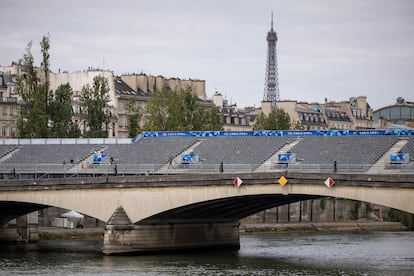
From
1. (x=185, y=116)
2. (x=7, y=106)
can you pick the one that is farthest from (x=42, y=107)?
(x=7, y=106)

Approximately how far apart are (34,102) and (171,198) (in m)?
40.3

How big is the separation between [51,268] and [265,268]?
14512 mm

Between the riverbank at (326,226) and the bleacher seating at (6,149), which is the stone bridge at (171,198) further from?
the riverbank at (326,226)

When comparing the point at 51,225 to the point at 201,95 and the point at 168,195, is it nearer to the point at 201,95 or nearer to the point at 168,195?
the point at 168,195

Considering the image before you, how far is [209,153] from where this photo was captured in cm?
11062

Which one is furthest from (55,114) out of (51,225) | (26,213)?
(26,213)

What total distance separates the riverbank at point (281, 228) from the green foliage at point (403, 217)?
2.07ft

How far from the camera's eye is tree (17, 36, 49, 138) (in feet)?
437

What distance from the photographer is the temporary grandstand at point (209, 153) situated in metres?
101

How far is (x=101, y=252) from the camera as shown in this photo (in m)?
102

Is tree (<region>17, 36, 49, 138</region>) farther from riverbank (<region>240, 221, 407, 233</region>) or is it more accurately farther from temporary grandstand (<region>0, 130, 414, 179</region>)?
riverbank (<region>240, 221, 407, 233</region>)

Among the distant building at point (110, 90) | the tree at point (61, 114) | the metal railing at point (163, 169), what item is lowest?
the metal railing at point (163, 169)

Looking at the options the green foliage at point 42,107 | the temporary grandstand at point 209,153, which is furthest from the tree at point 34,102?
the temporary grandstand at point 209,153

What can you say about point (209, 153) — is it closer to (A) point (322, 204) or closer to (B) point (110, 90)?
(A) point (322, 204)
